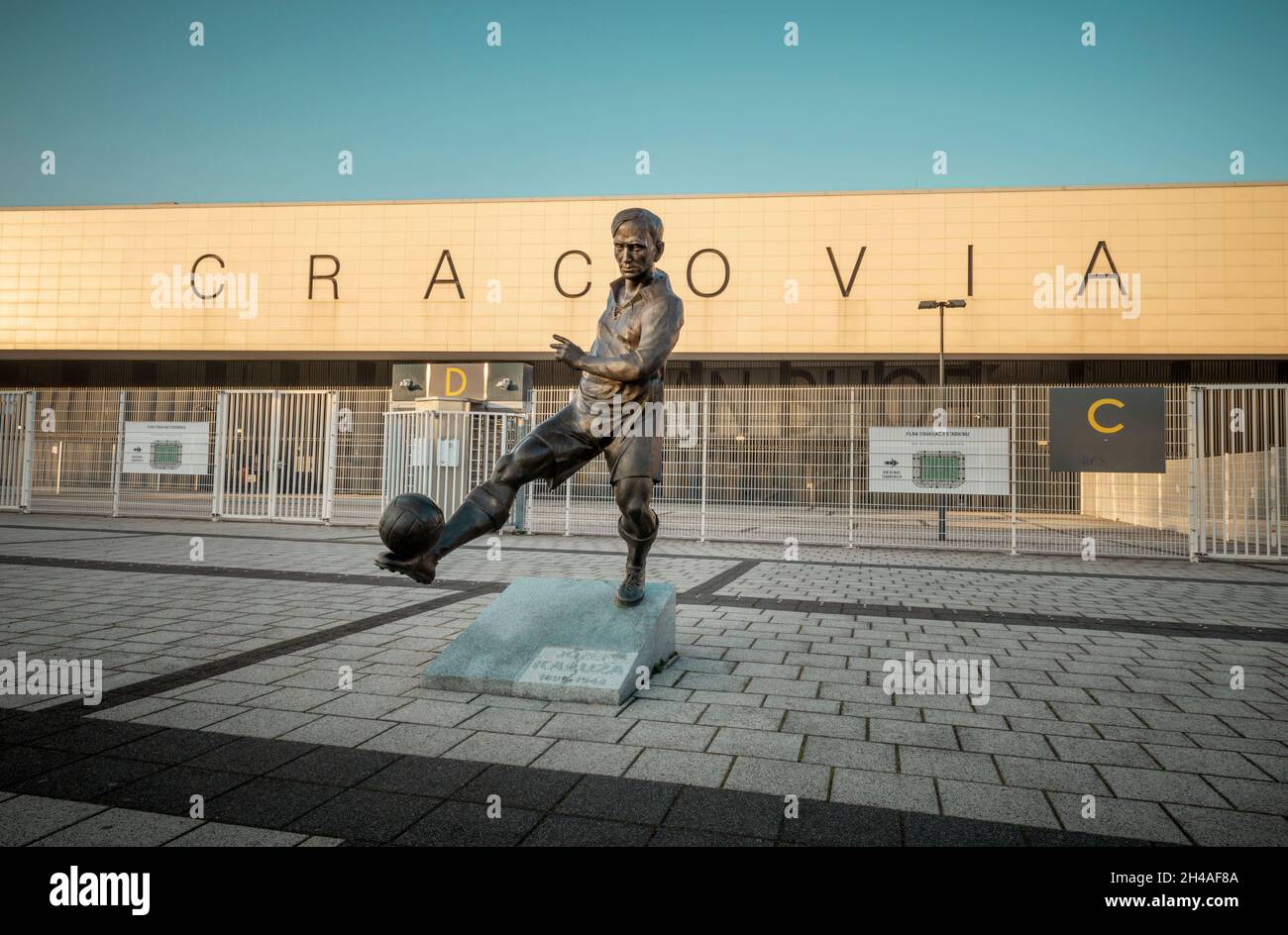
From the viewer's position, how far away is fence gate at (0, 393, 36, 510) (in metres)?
16.9

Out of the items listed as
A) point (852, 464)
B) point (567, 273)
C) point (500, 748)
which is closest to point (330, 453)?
point (852, 464)

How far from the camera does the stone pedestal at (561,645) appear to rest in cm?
367

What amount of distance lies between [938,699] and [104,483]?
18845mm

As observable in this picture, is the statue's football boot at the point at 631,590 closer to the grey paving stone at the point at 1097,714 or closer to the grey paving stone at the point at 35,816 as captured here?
the grey paving stone at the point at 1097,714

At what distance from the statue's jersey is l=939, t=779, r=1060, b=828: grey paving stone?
7.65 ft

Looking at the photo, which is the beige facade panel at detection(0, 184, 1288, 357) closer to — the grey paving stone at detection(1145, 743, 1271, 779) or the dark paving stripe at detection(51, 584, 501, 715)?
the dark paving stripe at detection(51, 584, 501, 715)

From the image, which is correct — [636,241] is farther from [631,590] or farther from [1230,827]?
[1230,827]

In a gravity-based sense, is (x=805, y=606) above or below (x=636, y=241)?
below

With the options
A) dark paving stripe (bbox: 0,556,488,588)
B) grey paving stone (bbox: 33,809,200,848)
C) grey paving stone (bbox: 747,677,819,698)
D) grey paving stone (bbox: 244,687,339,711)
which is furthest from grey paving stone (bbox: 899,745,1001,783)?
dark paving stripe (bbox: 0,556,488,588)

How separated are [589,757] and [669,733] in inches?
17.8

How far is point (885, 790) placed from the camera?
261 cm

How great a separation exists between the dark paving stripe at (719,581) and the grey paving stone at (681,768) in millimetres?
3938

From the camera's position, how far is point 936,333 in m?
27.5
